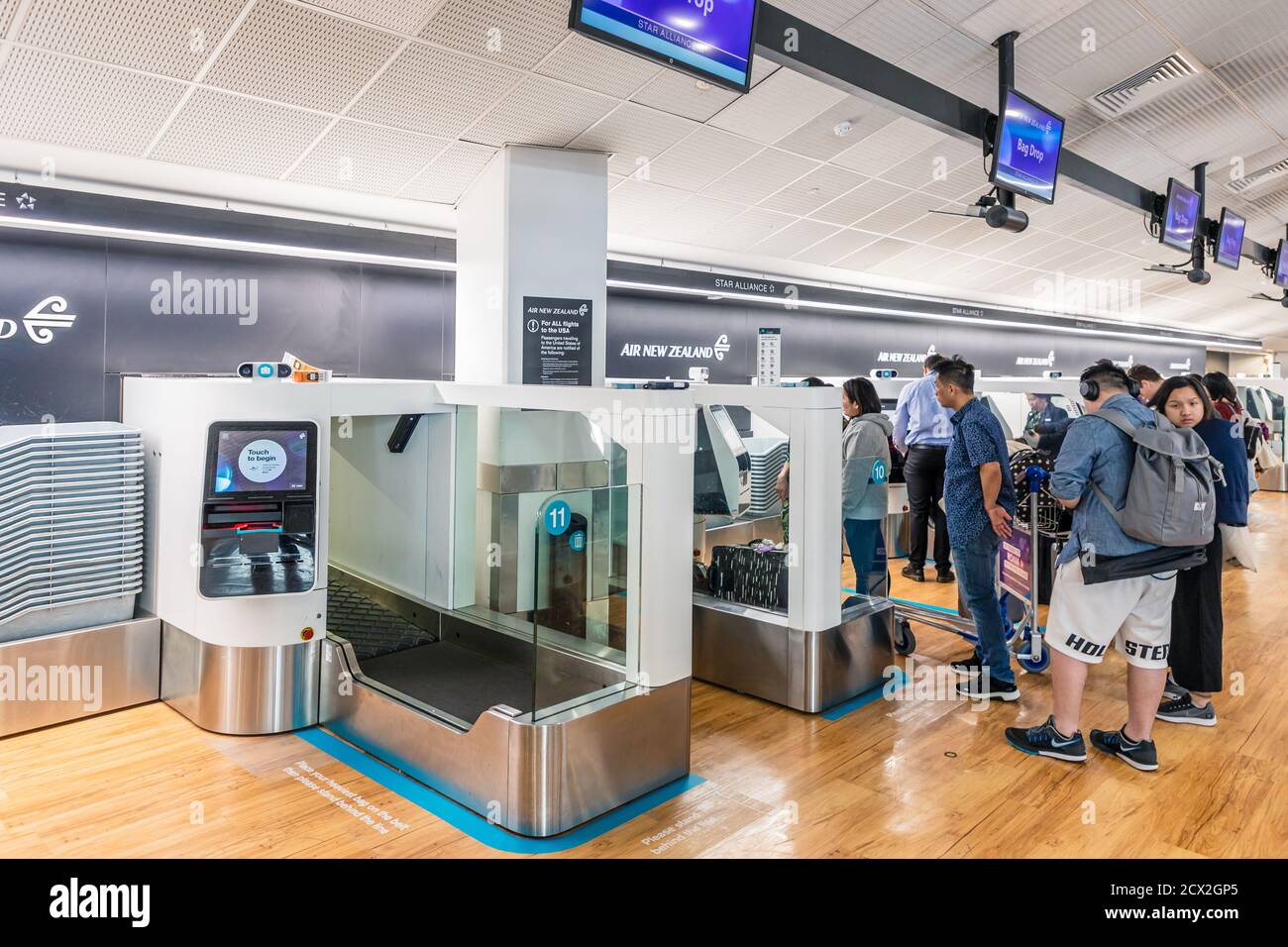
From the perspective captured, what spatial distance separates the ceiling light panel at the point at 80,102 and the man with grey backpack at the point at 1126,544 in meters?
4.62

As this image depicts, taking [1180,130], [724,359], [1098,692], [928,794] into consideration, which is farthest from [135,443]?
[1180,130]

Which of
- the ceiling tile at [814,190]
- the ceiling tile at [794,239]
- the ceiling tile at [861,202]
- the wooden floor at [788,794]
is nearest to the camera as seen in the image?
the wooden floor at [788,794]

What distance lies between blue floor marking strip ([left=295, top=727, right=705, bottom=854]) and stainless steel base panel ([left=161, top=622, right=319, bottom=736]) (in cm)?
24

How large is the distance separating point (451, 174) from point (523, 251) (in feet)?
2.89

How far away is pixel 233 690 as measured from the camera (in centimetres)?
381

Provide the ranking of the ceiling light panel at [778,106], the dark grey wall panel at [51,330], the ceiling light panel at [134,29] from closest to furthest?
the ceiling light panel at [134,29] → the dark grey wall panel at [51,330] → the ceiling light panel at [778,106]

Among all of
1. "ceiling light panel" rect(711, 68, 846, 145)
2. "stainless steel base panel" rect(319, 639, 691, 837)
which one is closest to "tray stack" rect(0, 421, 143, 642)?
"stainless steel base panel" rect(319, 639, 691, 837)

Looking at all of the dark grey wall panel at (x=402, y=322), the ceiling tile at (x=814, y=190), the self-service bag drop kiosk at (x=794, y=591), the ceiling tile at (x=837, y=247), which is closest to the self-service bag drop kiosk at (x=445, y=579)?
the self-service bag drop kiosk at (x=794, y=591)

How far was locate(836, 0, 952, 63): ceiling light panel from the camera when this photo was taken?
487 cm

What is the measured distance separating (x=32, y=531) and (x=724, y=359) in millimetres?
7422

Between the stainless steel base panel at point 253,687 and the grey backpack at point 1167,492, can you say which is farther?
the stainless steel base panel at point 253,687

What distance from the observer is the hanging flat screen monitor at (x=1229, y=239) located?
9375mm

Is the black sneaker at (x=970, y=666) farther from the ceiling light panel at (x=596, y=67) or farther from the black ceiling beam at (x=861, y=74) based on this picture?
the ceiling light panel at (x=596, y=67)

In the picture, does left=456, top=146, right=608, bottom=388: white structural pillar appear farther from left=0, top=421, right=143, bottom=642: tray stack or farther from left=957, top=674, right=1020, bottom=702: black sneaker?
left=957, top=674, right=1020, bottom=702: black sneaker
